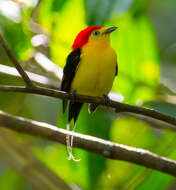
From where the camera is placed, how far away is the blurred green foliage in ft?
11.5

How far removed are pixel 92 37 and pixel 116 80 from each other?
1.58 feet

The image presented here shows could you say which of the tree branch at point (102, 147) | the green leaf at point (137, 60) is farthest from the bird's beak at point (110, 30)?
the tree branch at point (102, 147)

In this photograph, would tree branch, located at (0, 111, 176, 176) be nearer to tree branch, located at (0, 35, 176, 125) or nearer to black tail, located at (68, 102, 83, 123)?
tree branch, located at (0, 35, 176, 125)

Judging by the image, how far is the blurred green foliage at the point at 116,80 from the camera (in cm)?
351

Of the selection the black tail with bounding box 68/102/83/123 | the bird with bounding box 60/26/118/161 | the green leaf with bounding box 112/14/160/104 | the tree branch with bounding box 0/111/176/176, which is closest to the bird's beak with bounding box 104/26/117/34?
the bird with bounding box 60/26/118/161

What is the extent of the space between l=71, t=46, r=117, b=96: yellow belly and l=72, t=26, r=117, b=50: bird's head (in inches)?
7.4

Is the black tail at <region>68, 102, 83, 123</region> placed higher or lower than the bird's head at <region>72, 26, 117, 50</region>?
lower

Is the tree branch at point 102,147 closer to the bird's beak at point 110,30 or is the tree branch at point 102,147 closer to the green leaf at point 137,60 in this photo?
the green leaf at point 137,60

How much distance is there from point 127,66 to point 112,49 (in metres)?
0.24

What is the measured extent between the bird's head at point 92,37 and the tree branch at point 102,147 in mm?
1083

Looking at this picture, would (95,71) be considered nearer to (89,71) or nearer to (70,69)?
(89,71)

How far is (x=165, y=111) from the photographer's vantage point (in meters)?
2.84

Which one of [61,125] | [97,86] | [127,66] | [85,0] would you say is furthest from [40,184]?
[85,0]

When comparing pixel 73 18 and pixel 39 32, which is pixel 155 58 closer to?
pixel 73 18
